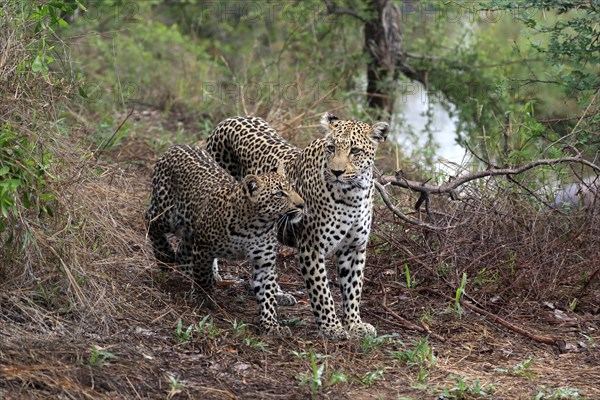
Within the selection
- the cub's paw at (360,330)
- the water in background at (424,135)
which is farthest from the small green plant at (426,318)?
the water in background at (424,135)

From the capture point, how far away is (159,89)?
14141 millimetres

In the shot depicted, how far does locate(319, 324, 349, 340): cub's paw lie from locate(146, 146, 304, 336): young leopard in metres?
0.26

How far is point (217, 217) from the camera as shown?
7.54m

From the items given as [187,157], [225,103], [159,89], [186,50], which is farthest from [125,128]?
[186,50]

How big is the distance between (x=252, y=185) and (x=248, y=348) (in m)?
1.19

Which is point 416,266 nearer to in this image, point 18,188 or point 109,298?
point 109,298

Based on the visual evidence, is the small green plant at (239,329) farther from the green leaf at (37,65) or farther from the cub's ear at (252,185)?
the green leaf at (37,65)

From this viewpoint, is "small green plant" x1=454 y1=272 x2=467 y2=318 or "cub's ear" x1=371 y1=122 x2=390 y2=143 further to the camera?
"small green plant" x1=454 y1=272 x2=467 y2=318

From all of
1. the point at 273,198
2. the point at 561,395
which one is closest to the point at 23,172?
the point at 273,198

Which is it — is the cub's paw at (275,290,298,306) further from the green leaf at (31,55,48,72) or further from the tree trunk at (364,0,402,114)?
the tree trunk at (364,0,402,114)

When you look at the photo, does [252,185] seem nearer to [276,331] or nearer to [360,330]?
[276,331]

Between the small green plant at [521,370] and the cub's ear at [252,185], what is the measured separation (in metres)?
2.14

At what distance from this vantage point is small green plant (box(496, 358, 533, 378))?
6805mm

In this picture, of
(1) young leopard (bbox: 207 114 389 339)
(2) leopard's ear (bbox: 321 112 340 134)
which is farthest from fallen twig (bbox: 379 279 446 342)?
(2) leopard's ear (bbox: 321 112 340 134)
